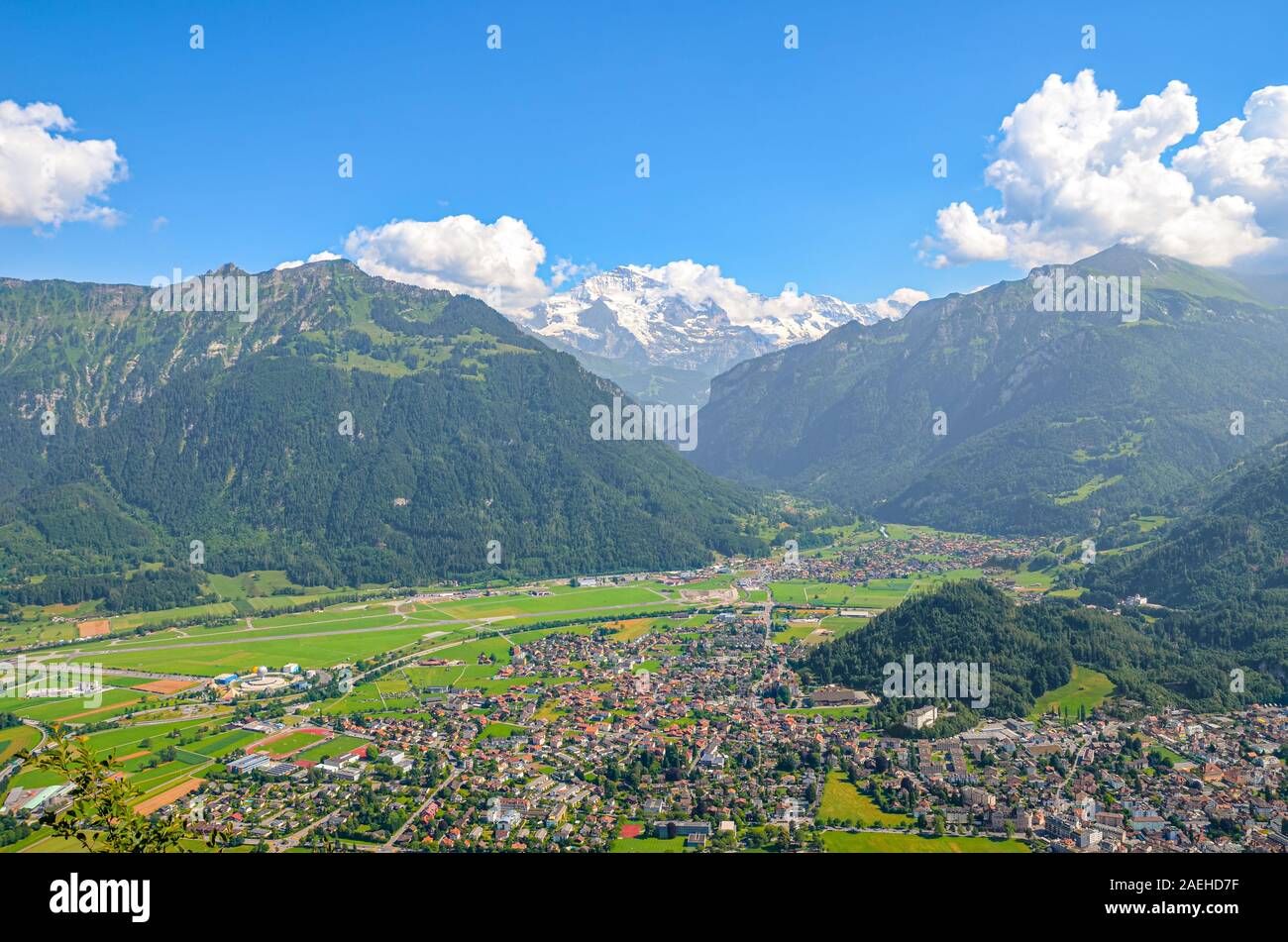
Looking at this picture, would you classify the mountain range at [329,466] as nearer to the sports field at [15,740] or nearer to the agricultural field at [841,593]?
the agricultural field at [841,593]

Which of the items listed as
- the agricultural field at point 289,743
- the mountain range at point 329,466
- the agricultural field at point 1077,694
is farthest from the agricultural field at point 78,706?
the agricultural field at point 1077,694

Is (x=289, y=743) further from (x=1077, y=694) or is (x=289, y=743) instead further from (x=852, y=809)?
(x=1077, y=694)

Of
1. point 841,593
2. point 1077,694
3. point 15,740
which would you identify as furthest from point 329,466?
point 1077,694

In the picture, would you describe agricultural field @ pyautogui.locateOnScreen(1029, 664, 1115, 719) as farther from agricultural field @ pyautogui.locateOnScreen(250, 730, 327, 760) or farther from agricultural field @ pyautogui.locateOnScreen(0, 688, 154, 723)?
agricultural field @ pyautogui.locateOnScreen(0, 688, 154, 723)

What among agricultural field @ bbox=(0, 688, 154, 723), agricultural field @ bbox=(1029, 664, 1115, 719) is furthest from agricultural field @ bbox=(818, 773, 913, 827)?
agricultural field @ bbox=(0, 688, 154, 723)

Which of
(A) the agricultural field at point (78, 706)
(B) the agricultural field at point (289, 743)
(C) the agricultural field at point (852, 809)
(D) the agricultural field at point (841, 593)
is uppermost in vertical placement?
(D) the agricultural field at point (841, 593)
